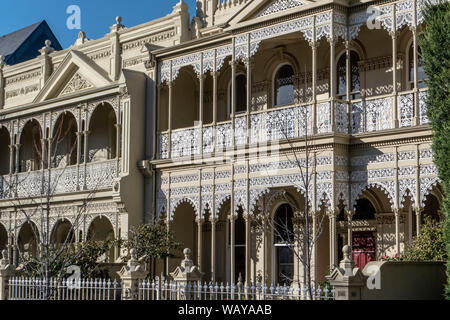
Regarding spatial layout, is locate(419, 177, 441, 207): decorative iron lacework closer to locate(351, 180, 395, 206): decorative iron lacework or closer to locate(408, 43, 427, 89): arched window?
locate(351, 180, 395, 206): decorative iron lacework

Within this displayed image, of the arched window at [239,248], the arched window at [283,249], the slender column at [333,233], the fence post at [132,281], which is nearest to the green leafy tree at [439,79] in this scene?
the slender column at [333,233]

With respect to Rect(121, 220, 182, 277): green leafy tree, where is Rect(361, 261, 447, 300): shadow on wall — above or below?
below

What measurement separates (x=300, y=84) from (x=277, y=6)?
280cm

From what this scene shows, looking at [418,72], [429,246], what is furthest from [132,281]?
[418,72]

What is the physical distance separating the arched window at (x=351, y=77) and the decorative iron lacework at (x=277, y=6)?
2409mm

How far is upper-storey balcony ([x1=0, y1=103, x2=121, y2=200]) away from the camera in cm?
2655

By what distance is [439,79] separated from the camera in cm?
1589

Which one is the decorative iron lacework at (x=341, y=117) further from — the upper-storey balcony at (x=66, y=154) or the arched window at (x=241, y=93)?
the upper-storey balcony at (x=66, y=154)

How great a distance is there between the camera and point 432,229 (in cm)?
1794

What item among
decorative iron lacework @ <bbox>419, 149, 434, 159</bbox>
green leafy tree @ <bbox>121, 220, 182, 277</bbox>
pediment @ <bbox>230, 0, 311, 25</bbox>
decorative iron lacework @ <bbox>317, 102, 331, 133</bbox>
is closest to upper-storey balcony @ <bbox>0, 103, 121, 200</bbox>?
green leafy tree @ <bbox>121, 220, 182, 277</bbox>

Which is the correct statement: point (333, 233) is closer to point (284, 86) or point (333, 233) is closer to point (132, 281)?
point (132, 281)

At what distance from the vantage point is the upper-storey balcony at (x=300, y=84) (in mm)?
19844

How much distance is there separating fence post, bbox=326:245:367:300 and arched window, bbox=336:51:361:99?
9166mm
